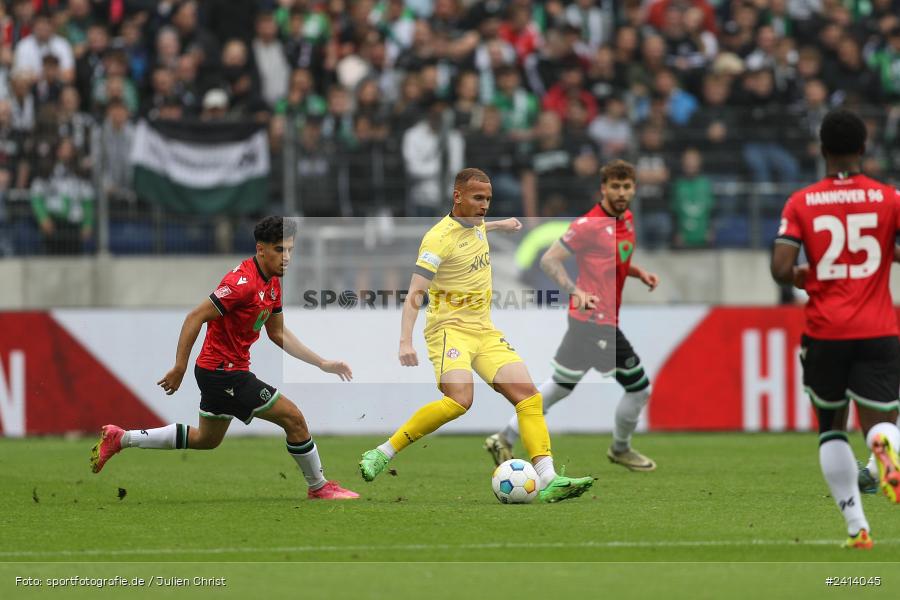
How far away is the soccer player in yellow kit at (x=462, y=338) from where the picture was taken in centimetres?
1020

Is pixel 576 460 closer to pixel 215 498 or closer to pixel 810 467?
pixel 810 467

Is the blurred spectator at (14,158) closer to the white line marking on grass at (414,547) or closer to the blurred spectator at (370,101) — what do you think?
the blurred spectator at (370,101)

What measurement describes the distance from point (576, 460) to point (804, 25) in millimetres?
10656

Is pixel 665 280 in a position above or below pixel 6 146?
below

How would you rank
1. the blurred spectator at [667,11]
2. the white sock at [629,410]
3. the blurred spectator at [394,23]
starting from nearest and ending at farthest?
1. the white sock at [629,410]
2. the blurred spectator at [394,23]
3. the blurred spectator at [667,11]

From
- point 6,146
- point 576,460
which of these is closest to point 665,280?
point 576,460

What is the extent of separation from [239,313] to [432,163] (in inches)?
311

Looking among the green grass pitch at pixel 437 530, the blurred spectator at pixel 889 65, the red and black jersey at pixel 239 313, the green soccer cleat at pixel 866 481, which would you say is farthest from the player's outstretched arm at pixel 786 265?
the blurred spectator at pixel 889 65

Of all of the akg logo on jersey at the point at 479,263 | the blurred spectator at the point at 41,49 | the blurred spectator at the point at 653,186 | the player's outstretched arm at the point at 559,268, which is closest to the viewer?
the akg logo on jersey at the point at 479,263

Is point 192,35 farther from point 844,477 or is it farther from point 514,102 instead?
point 844,477

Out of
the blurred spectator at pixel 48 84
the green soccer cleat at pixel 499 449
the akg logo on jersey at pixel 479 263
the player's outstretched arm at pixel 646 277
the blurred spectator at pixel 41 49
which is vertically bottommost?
the green soccer cleat at pixel 499 449

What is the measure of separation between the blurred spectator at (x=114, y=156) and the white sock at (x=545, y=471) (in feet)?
29.7

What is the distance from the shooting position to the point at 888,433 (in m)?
7.32

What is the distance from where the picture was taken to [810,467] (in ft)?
42.1
